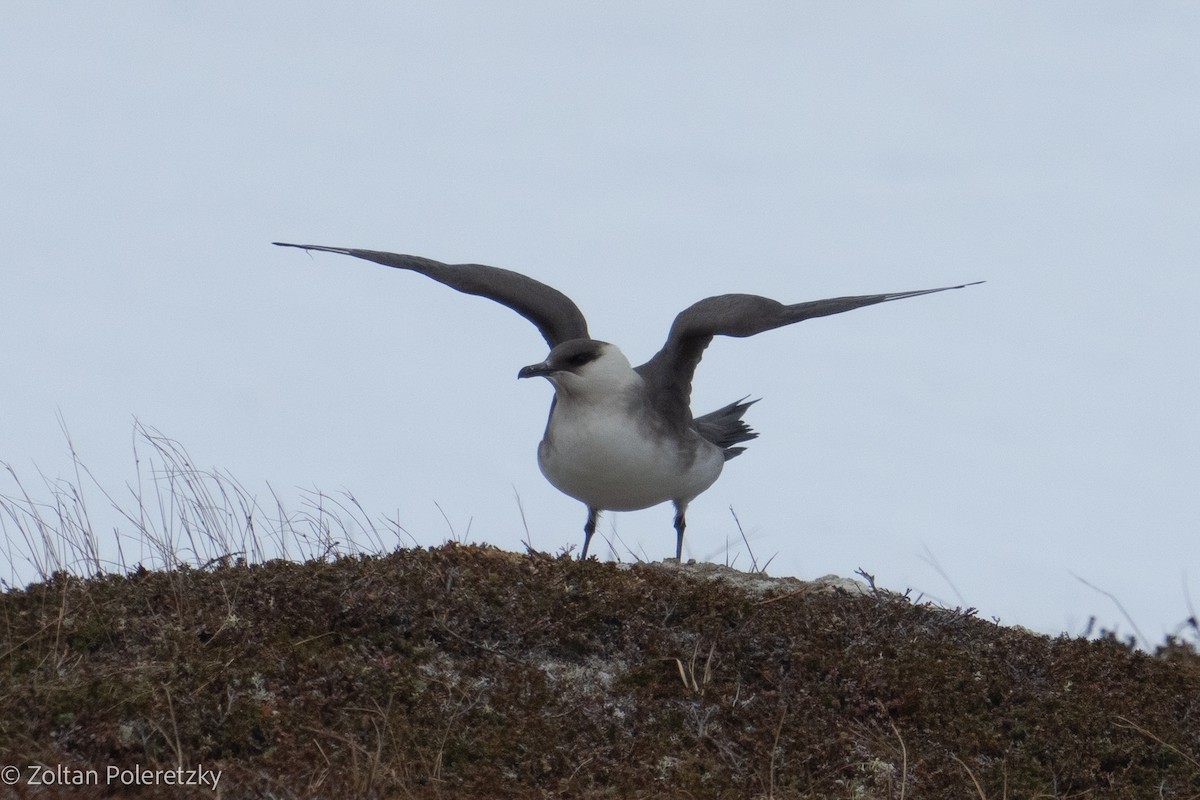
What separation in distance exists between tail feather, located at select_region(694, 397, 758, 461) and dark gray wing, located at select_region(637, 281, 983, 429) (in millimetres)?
714

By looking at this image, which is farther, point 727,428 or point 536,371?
point 727,428

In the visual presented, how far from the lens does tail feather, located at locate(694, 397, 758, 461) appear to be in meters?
9.61

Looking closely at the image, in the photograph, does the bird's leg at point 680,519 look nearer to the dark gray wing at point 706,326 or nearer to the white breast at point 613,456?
the white breast at point 613,456

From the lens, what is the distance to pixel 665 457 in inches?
322

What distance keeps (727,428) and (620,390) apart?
1.96m

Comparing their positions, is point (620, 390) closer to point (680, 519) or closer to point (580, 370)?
point (580, 370)

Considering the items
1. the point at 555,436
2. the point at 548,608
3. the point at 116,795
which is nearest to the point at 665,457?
the point at 555,436

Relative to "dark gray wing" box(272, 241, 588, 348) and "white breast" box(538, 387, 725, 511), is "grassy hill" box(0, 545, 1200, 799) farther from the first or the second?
"dark gray wing" box(272, 241, 588, 348)

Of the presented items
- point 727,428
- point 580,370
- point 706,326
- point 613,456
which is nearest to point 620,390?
point 580,370

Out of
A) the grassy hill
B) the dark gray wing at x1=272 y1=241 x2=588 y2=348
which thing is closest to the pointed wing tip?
the dark gray wing at x1=272 y1=241 x2=588 y2=348

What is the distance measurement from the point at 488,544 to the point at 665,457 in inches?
58.0

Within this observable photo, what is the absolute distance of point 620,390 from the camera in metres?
8.12

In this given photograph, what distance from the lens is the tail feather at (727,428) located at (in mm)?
9609

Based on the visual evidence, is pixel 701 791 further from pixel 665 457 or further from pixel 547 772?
pixel 665 457
